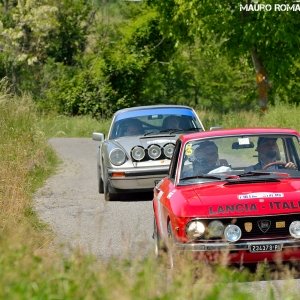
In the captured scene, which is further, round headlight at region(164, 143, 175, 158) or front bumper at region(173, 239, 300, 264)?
round headlight at region(164, 143, 175, 158)

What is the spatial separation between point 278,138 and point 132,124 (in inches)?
262

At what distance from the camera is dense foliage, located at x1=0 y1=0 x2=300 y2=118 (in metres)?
32.8

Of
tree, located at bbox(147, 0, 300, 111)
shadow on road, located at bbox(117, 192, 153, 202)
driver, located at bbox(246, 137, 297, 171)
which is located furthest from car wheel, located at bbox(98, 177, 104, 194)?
tree, located at bbox(147, 0, 300, 111)

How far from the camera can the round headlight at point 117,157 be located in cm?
1611

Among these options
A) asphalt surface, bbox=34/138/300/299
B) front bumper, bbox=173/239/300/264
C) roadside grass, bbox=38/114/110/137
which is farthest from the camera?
roadside grass, bbox=38/114/110/137

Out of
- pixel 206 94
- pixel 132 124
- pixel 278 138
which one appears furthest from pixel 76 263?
pixel 206 94

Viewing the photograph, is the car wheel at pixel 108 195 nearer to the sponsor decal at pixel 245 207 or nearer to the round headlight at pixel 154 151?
the round headlight at pixel 154 151

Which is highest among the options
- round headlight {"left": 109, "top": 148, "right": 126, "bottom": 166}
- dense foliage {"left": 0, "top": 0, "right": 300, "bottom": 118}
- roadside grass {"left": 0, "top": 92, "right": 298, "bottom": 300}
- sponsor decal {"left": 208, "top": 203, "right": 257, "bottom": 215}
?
roadside grass {"left": 0, "top": 92, "right": 298, "bottom": 300}

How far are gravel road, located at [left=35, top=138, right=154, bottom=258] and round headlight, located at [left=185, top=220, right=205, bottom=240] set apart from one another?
0.34 meters

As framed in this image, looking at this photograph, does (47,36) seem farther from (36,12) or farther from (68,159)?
(68,159)

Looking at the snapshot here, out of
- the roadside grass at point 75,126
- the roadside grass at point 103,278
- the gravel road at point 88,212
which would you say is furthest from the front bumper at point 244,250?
the roadside grass at point 75,126

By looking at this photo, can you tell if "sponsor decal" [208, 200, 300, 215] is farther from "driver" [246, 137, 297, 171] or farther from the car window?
the car window

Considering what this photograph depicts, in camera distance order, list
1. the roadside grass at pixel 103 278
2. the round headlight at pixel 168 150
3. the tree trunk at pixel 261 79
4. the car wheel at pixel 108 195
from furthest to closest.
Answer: the tree trunk at pixel 261 79, the car wheel at pixel 108 195, the round headlight at pixel 168 150, the roadside grass at pixel 103 278

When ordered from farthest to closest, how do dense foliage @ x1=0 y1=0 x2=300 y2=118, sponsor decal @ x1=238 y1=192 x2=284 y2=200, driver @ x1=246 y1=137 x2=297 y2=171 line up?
dense foliage @ x1=0 y1=0 x2=300 y2=118 → driver @ x1=246 y1=137 x2=297 y2=171 → sponsor decal @ x1=238 y1=192 x2=284 y2=200
